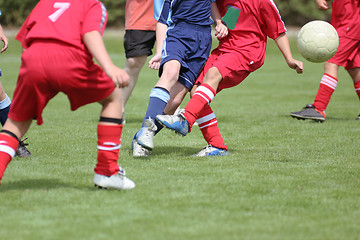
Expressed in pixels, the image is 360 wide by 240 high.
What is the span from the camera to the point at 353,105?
10.2 metres

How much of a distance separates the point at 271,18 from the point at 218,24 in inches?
19.8

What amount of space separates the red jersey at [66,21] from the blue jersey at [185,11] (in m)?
1.67

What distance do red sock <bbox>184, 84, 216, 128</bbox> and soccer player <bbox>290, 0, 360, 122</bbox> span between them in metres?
3.25

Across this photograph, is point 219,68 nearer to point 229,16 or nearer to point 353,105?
point 229,16

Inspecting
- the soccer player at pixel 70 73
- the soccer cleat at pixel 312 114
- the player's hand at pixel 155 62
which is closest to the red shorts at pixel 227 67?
the player's hand at pixel 155 62

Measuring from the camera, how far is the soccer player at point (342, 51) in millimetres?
8219

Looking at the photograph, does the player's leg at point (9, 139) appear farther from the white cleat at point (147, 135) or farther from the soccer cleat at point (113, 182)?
the white cleat at point (147, 135)

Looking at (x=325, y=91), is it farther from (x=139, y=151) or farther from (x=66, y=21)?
(x=66, y=21)

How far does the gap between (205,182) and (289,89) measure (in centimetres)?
879

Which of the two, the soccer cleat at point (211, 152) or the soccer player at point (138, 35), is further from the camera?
the soccer player at point (138, 35)

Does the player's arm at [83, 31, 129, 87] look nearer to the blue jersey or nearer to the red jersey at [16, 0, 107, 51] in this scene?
the red jersey at [16, 0, 107, 51]

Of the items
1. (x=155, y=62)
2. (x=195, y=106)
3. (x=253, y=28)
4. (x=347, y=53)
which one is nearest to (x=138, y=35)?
(x=155, y=62)

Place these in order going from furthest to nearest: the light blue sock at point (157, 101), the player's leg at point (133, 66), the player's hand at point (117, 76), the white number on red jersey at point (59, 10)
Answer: the player's leg at point (133, 66), the light blue sock at point (157, 101), the white number on red jersey at point (59, 10), the player's hand at point (117, 76)

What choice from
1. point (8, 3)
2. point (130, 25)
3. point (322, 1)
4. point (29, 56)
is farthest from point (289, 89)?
point (8, 3)
